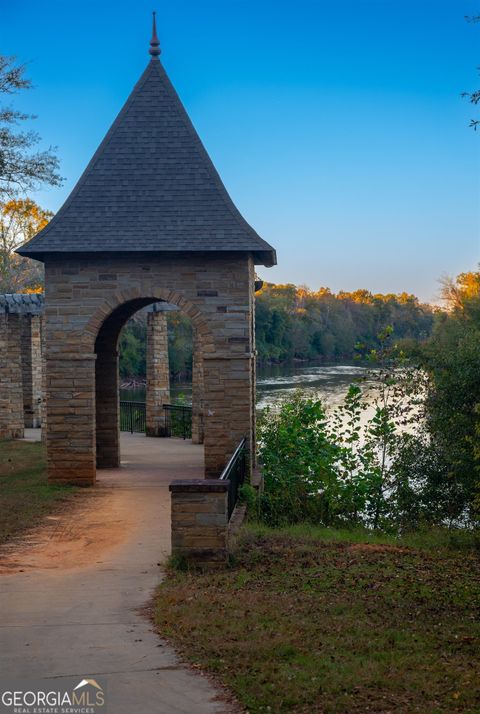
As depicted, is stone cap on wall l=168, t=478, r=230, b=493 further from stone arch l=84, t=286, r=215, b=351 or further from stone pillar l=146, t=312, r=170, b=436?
stone pillar l=146, t=312, r=170, b=436

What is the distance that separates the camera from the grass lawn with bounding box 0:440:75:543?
12195 millimetres

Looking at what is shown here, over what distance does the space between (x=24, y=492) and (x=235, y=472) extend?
424 centimetres

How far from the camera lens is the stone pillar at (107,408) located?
17891 millimetres

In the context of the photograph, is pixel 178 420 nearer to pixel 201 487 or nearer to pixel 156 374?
pixel 156 374

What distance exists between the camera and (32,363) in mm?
26531

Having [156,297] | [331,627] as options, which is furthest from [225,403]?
[331,627]

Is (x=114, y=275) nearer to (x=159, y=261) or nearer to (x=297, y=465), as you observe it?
(x=159, y=261)

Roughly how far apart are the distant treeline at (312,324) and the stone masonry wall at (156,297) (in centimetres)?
3954

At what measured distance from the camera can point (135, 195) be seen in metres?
15.7

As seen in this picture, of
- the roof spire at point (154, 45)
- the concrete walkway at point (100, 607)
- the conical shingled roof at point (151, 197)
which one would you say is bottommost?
the concrete walkway at point (100, 607)

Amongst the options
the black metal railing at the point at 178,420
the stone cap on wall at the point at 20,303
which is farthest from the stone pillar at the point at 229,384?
the stone cap on wall at the point at 20,303

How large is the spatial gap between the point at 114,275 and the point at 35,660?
945 centimetres

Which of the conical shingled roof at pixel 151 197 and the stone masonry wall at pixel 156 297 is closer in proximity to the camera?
the conical shingled roof at pixel 151 197

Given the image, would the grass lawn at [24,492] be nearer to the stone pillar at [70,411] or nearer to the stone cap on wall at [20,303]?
the stone pillar at [70,411]
